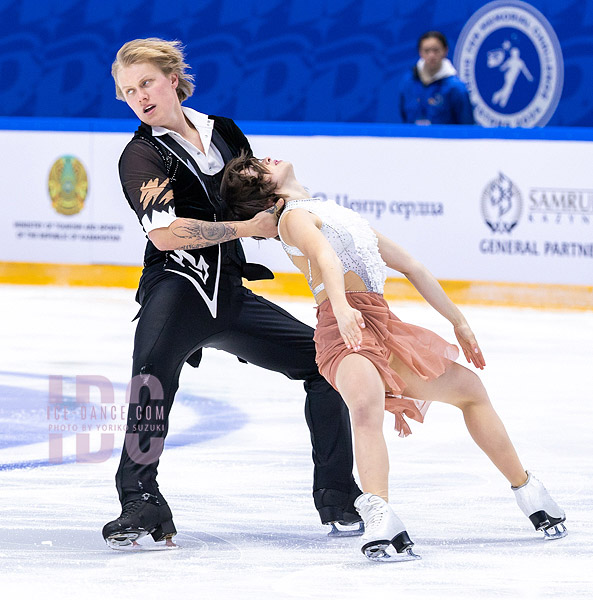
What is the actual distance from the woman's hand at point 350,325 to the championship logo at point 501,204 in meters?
5.06

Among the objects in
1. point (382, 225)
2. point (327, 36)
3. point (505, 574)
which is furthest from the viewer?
point (327, 36)

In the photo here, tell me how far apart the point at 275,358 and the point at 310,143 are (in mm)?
4974

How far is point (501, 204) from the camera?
7.81 m

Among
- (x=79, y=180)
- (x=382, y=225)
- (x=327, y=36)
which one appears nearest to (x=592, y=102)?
(x=327, y=36)

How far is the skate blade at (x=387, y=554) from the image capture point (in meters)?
2.90

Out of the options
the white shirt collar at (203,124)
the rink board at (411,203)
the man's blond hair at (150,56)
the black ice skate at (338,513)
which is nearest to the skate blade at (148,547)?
the black ice skate at (338,513)

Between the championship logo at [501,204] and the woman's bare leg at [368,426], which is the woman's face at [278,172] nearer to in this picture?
the woman's bare leg at [368,426]

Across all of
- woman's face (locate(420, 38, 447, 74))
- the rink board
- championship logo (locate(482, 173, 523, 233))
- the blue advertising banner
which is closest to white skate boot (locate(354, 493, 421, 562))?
the rink board

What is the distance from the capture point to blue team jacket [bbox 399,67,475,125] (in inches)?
337

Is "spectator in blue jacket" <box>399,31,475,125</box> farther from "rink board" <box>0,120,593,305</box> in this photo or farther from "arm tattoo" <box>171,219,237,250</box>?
"arm tattoo" <box>171,219,237,250</box>

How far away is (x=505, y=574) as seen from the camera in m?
2.85

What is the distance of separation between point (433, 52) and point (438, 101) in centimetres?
34

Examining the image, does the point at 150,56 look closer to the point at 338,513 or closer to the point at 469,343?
the point at 469,343

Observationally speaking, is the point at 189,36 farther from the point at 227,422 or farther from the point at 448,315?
the point at 448,315
